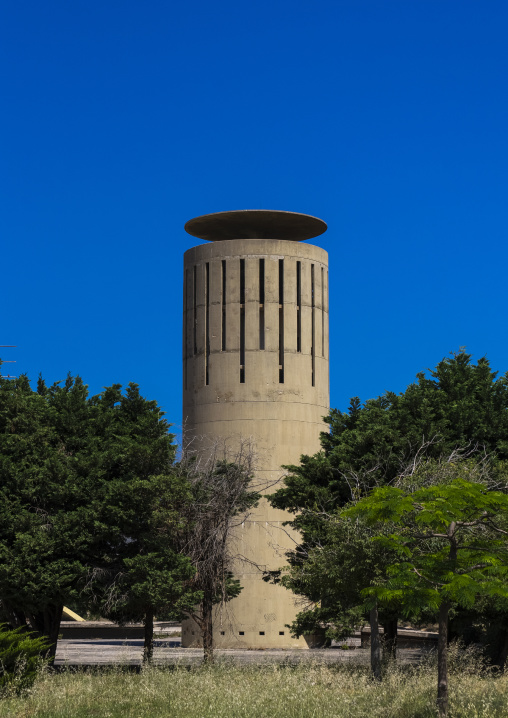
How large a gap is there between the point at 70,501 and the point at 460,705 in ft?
53.2

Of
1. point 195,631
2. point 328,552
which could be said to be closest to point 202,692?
point 328,552

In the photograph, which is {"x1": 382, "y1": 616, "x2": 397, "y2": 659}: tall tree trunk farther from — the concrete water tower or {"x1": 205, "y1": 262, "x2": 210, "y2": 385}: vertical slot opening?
{"x1": 205, "y1": 262, "x2": 210, "y2": 385}: vertical slot opening

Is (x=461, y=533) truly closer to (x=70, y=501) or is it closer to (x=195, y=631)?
(x=70, y=501)

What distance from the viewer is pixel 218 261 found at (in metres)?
53.1

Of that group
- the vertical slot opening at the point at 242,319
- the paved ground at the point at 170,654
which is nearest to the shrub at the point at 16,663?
the paved ground at the point at 170,654

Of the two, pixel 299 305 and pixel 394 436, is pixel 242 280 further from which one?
pixel 394 436

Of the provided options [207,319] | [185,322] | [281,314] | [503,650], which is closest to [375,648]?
[503,650]

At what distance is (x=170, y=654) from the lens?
41.2 m

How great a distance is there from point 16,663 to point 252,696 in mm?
4542

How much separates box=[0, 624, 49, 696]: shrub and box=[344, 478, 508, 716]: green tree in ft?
22.2

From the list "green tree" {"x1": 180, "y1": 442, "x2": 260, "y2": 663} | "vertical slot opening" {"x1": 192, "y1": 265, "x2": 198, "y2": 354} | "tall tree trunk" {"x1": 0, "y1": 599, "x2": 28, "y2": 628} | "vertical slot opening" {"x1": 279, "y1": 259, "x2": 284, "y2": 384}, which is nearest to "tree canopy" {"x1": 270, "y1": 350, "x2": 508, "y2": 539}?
"green tree" {"x1": 180, "y1": 442, "x2": 260, "y2": 663}

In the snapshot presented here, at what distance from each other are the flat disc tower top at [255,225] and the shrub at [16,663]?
120ft

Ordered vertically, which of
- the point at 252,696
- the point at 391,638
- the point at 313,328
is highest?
the point at 313,328

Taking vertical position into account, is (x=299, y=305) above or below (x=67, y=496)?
above
